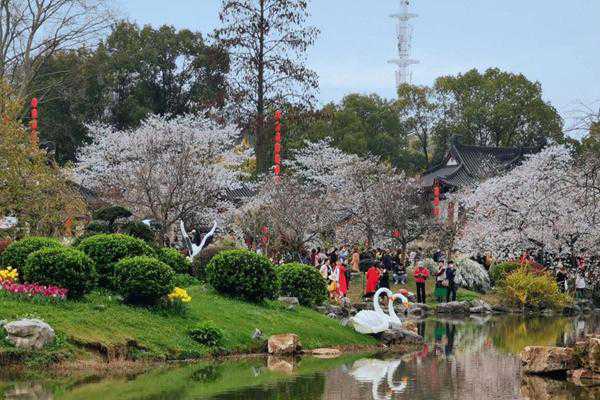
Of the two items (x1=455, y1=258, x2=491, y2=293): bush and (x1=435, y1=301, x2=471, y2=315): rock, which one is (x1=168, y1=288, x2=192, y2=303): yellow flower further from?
(x1=455, y1=258, x2=491, y2=293): bush

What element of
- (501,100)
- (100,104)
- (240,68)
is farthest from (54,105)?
(501,100)

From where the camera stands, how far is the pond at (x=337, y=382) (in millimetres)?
15148

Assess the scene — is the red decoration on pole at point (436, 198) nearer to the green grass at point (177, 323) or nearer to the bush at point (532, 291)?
the bush at point (532, 291)

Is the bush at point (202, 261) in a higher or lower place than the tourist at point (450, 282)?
higher

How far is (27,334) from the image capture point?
56.2 ft

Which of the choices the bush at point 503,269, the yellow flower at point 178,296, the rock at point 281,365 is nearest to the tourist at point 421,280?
the bush at point 503,269

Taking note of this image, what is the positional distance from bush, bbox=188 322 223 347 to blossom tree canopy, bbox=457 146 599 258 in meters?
21.2

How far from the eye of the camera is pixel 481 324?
31.7m

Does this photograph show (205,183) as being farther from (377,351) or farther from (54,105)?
(54,105)

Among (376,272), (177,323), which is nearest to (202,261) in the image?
(177,323)

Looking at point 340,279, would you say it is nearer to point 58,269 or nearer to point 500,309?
point 500,309

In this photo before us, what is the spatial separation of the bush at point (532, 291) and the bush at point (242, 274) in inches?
667

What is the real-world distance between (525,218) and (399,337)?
2059 cm

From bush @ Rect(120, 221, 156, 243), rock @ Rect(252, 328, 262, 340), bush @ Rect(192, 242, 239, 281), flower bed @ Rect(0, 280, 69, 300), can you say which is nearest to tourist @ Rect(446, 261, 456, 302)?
bush @ Rect(192, 242, 239, 281)
